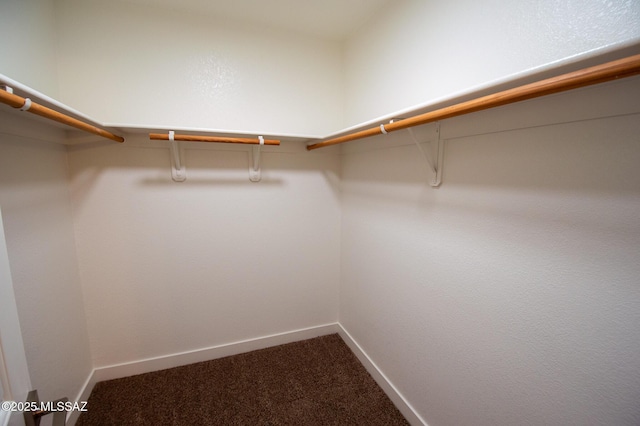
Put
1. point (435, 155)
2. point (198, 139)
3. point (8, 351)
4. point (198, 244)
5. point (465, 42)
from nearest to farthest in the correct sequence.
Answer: point (8, 351), point (465, 42), point (435, 155), point (198, 139), point (198, 244)

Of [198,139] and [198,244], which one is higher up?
[198,139]

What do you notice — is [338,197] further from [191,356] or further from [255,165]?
[191,356]

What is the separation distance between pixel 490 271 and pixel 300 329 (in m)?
1.60

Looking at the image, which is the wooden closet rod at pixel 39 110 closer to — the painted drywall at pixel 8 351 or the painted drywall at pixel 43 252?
the painted drywall at pixel 43 252

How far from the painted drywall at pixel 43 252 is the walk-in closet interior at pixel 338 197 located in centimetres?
1

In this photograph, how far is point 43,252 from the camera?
1.22 metres

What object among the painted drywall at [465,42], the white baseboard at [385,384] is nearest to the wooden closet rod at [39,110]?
the painted drywall at [465,42]

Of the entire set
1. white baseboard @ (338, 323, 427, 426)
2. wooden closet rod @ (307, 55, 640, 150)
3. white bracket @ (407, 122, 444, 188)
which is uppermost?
wooden closet rod @ (307, 55, 640, 150)

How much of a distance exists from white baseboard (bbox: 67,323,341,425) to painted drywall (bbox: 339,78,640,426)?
863 mm

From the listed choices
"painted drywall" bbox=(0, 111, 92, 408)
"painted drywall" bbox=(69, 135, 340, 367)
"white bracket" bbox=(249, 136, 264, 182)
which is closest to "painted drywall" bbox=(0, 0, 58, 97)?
"painted drywall" bbox=(0, 111, 92, 408)

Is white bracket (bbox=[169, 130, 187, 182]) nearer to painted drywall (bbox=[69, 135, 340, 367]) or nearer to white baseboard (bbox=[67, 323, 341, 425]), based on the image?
painted drywall (bbox=[69, 135, 340, 367])

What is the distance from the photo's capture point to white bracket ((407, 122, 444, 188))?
1146mm

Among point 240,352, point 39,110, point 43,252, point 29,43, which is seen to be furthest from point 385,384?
point 29,43

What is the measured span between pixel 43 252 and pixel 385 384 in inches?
78.9
